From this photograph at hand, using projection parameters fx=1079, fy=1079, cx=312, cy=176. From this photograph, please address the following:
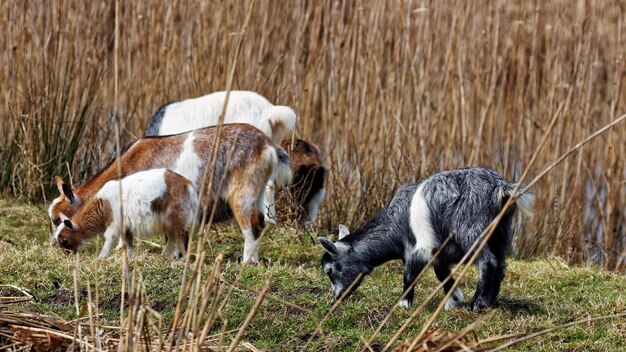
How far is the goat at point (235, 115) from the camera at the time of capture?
838 centimetres

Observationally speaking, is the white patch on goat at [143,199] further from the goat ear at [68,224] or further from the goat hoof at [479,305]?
the goat hoof at [479,305]

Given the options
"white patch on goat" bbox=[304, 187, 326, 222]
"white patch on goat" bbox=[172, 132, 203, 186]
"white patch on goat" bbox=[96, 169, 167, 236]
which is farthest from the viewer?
"white patch on goat" bbox=[304, 187, 326, 222]

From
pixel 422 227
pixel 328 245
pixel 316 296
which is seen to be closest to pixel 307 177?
pixel 328 245

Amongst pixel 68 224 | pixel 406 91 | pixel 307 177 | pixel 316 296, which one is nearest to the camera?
pixel 316 296

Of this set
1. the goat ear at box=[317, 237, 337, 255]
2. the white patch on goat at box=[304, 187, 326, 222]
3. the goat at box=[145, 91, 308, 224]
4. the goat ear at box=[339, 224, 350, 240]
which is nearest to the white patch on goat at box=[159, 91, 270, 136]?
the goat at box=[145, 91, 308, 224]

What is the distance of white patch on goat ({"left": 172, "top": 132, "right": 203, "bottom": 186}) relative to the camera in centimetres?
738

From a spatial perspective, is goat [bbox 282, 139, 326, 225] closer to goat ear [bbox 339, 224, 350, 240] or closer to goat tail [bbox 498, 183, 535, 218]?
goat ear [bbox 339, 224, 350, 240]

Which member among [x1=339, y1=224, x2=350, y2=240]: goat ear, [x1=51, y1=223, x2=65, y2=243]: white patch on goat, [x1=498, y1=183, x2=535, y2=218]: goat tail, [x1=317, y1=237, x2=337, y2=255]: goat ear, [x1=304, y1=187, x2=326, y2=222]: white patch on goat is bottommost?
[x1=304, y1=187, x2=326, y2=222]: white patch on goat

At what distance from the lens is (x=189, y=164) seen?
7.39 metres

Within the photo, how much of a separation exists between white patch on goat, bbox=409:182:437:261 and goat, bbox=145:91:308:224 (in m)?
2.42

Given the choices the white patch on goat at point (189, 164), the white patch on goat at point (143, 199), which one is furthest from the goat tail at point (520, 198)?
the white patch on goat at point (189, 164)

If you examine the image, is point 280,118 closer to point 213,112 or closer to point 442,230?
point 213,112

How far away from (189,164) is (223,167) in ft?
0.76

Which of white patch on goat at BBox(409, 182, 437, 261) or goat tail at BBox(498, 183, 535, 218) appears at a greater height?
goat tail at BBox(498, 183, 535, 218)
